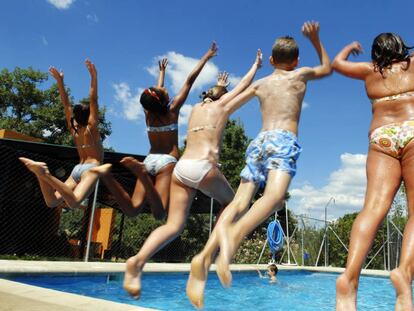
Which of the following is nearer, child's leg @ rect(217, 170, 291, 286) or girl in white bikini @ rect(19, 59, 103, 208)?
child's leg @ rect(217, 170, 291, 286)

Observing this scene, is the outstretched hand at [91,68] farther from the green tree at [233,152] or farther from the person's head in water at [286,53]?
the green tree at [233,152]

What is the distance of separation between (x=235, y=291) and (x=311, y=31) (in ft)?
26.2

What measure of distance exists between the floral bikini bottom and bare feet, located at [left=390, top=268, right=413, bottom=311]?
0.78 m

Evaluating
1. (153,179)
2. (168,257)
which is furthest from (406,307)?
(168,257)

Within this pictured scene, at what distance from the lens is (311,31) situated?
11.1 ft

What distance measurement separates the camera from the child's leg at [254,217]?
275 centimetres

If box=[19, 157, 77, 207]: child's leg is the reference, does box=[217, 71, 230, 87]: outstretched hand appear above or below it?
above

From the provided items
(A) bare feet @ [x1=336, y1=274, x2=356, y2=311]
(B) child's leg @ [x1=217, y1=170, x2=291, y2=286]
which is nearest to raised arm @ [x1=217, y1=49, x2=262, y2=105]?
(B) child's leg @ [x1=217, y1=170, x2=291, y2=286]

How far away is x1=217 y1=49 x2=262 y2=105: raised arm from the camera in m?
3.71

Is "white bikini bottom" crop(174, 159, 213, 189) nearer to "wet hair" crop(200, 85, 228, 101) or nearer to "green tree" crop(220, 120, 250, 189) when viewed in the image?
"wet hair" crop(200, 85, 228, 101)

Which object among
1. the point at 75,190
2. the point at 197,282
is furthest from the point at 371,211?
the point at 75,190

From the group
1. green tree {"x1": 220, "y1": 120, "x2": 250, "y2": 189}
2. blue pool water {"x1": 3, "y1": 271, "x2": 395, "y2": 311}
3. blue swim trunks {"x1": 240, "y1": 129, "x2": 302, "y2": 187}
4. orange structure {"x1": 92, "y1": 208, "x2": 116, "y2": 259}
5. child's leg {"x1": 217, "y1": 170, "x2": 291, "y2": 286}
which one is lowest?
blue pool water {"x1": 3, "y1": 271, "x2": 395, "y2": 311}

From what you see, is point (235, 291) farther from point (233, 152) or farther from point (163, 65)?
point (233, 152)

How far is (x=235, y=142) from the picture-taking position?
23.7m
